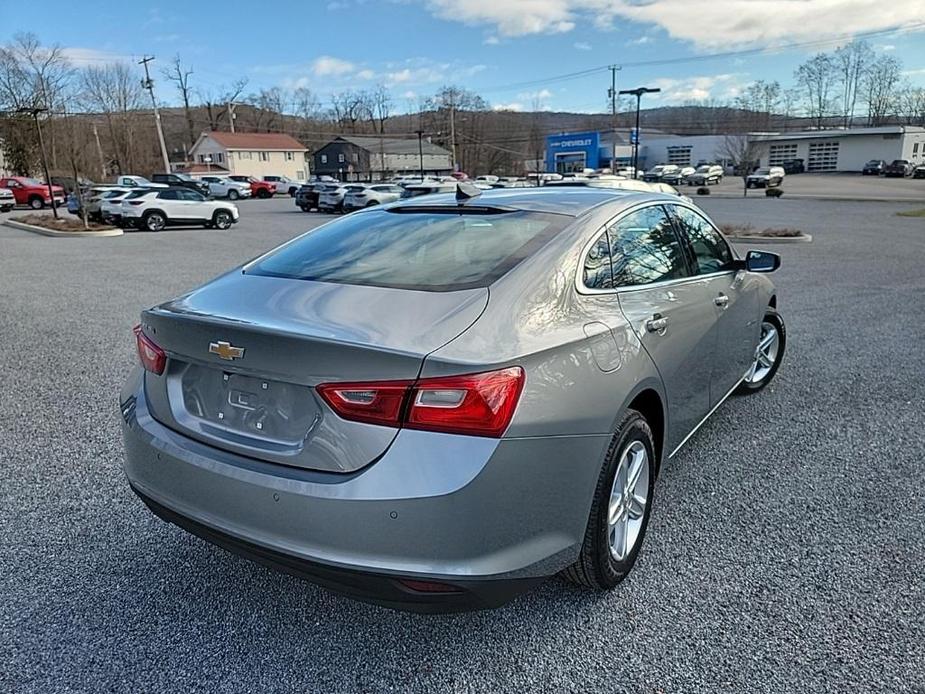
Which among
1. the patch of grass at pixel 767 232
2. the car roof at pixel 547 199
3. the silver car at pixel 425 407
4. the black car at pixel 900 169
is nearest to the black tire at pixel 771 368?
the car roof at pixel 547 199

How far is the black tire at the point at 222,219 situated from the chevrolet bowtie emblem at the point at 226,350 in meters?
21.9

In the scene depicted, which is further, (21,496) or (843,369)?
(843,369)

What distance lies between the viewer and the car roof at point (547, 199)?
2889mm

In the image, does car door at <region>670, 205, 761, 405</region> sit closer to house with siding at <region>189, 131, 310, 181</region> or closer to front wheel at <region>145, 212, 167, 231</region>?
front wheel at <region>145, 212, 167, 231</region>

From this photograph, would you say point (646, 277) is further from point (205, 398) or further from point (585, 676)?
point (205, 398)

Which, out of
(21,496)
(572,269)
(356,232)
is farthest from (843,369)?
(21,496)

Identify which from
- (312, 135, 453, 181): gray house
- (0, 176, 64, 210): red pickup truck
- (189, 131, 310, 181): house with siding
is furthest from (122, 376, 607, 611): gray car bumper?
(312, 135, 453, 181): gray house

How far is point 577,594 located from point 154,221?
72.2ft

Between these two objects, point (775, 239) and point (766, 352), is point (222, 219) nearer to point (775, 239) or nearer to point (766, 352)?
point (775, 239)

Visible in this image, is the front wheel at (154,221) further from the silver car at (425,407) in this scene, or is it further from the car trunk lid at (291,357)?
the car trunk lid at (291,357)

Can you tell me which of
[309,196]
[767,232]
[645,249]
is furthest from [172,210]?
[645,249]

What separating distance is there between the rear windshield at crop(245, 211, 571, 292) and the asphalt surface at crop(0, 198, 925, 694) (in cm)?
126

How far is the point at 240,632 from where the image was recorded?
2.34m

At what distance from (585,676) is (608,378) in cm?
100
